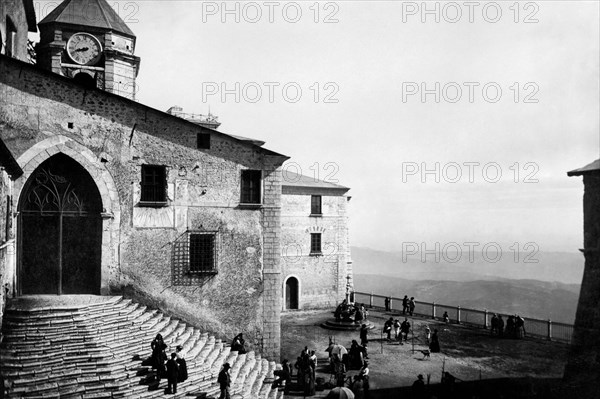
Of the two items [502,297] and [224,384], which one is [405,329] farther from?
[502,297]

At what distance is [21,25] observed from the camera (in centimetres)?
2370

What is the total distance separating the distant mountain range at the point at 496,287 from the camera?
8794cm

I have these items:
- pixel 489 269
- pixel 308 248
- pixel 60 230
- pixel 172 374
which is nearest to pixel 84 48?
pixel 60 230

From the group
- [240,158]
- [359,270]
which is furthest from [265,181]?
[359,270]

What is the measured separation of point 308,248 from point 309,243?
0.42 meters

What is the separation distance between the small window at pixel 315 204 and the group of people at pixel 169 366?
23.4 meters

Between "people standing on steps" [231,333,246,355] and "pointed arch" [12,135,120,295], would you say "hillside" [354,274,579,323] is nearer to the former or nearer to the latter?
"people standing on steps" [231,333,246,355]

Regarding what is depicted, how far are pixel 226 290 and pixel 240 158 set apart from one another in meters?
5.92

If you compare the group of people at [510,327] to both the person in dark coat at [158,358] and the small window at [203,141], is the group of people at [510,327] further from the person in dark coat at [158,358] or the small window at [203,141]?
the person in dark coat at [158,358]

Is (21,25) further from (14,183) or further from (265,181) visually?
(265,181)

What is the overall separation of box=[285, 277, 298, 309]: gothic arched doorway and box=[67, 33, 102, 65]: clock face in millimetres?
21305

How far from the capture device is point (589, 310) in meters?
14.5

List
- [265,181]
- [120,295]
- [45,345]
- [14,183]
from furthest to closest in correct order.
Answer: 1. [265,181]
2. [120,295]
3. [14,183]
4. [45,345]

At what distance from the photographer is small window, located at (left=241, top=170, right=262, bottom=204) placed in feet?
66.1
